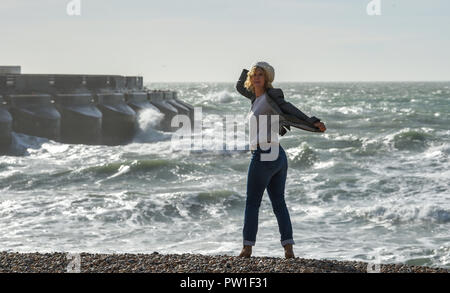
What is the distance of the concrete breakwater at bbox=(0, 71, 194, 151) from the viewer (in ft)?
76.0

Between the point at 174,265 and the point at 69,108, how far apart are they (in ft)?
68.2

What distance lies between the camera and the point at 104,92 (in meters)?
30.2

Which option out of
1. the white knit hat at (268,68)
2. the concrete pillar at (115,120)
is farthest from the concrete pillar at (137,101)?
the white knit hat at (268,68)

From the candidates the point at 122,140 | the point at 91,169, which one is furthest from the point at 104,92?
the point at 91,169

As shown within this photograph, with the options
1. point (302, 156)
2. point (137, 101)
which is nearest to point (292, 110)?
point (302, 156)

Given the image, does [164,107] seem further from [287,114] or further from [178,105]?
[287,114]

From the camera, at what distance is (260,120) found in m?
5.64

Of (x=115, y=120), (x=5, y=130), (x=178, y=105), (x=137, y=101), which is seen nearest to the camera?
(x=5, y=130)

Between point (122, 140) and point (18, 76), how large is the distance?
202 inches

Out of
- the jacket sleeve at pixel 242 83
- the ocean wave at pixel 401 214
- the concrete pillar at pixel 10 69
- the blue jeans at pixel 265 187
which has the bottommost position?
the ocean wave at pixel 401 214

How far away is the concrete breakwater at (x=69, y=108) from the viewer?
912 inches

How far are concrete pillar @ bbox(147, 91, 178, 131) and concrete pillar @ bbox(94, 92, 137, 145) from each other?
4.45 metres

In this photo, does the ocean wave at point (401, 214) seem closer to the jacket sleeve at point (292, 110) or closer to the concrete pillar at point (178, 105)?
the jacket sleeve at point (292, 110)

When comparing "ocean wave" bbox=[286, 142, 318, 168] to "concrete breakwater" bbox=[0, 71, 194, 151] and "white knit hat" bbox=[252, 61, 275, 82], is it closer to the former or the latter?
"concrete breakwater" bbox=[0, 71, 194, 151]
